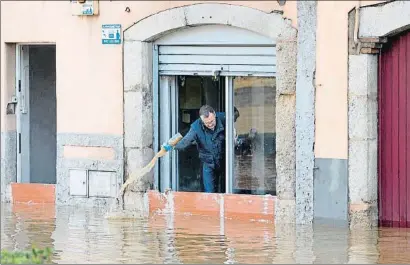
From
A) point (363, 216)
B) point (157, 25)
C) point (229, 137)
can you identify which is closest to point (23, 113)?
point (157, 25)

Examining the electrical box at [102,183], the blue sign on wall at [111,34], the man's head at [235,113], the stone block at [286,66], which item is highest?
the blue sign on wall at [111,34]

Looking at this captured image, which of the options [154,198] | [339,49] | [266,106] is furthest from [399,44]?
[154,198]

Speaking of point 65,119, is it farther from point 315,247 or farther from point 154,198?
point 315,247

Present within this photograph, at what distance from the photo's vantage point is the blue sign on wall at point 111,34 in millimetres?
15617

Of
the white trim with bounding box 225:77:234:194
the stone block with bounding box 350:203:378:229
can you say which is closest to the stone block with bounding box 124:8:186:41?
the white trim with bounding box 225:77:234:194

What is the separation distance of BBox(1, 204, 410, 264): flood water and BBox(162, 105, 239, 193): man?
2.23 ft

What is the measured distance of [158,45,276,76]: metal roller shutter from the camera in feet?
49.1

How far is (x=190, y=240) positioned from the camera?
1363cm

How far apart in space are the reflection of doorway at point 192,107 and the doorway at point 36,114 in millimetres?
2093

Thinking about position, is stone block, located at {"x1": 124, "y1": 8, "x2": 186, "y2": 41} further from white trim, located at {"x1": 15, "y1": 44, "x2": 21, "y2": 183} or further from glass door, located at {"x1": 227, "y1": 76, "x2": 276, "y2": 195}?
white trim, located at {"x1": 15, "y1": 44, "x2": 21, "y2": 183}

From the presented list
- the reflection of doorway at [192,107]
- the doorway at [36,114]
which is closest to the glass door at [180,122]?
the reflection of doorway at [192,107]

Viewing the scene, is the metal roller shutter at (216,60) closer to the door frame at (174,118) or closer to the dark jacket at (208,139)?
the door frame at (174,118)

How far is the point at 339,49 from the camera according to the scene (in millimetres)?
14211

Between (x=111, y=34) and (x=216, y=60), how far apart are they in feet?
4.59
